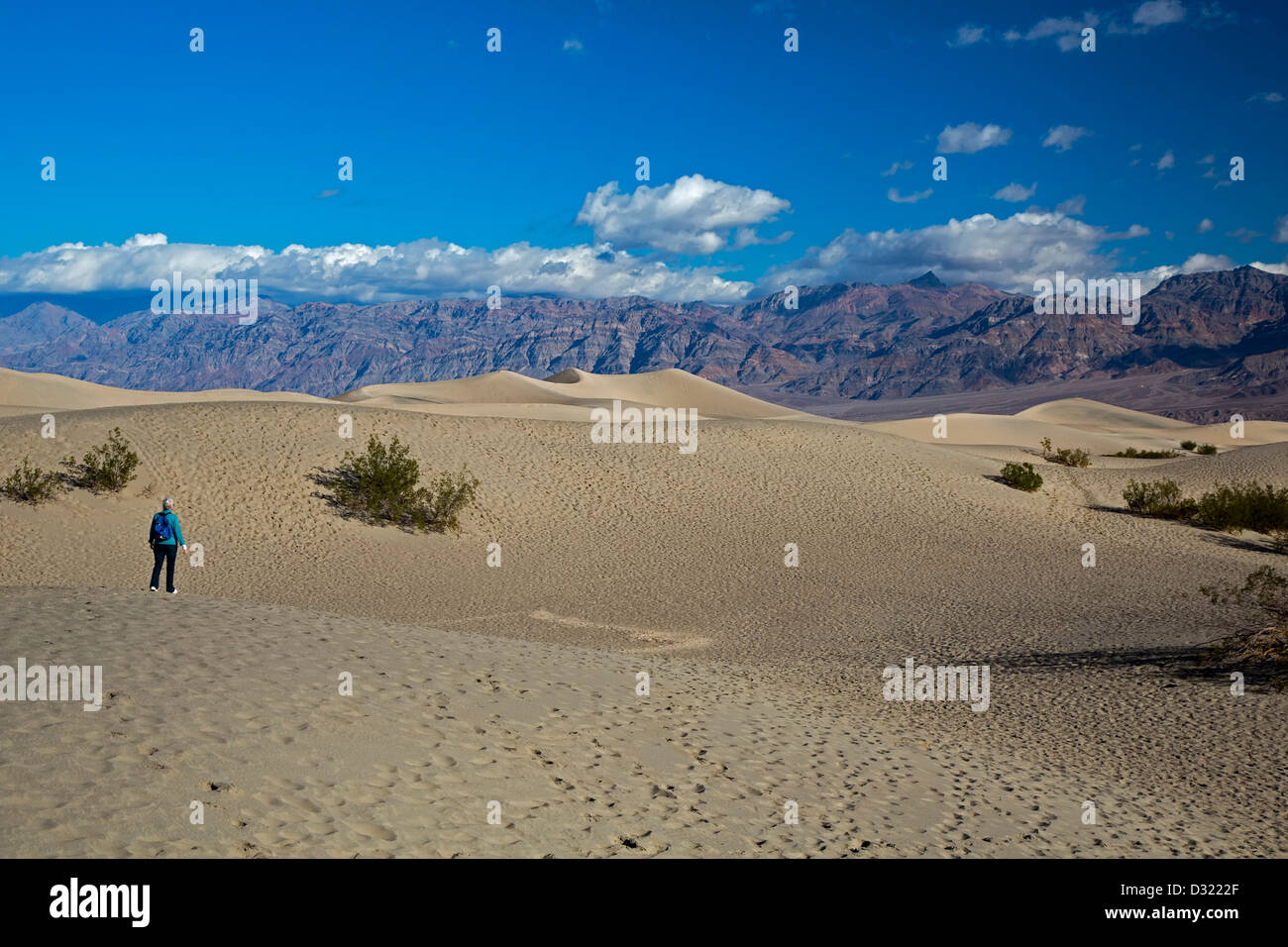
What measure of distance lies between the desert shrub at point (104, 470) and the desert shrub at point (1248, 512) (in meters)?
29.7

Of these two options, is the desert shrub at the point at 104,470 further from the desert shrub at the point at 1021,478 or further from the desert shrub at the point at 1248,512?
the desert shrub at the point at 1248,512

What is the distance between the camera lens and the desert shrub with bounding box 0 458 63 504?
67.1 ft

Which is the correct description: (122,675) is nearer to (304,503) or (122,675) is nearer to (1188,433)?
(304,503)

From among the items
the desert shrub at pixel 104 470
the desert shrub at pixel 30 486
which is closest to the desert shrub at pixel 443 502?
the desert shrub at pixel 104 470

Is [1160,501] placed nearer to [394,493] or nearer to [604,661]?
[604,661]

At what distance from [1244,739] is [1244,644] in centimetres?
290

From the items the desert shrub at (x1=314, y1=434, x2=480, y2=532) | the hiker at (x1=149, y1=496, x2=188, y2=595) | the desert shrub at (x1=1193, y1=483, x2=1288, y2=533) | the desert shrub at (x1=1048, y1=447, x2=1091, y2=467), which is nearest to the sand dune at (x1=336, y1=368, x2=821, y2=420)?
the desert shrub at (x1=1048, y1=447, x2=1091, y2=467)

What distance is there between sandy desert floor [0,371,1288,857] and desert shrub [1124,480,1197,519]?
1.22 meters

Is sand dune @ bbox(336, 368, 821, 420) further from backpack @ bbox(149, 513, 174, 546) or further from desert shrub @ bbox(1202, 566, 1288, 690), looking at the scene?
desert shrub @ bbox(1202, 566, 1288, 690)

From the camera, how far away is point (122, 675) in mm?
8039

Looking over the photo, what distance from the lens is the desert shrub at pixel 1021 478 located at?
29719 mm
